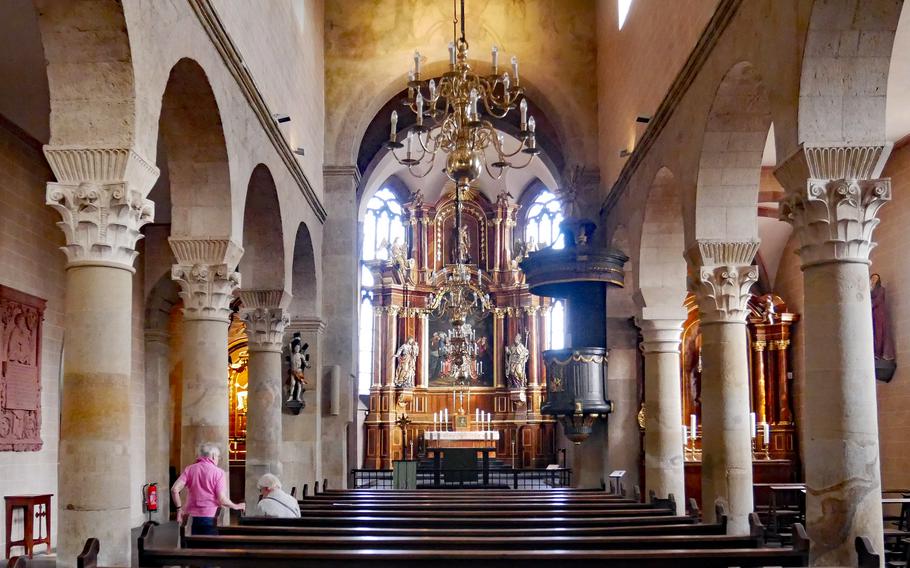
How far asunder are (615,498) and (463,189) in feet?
14.7

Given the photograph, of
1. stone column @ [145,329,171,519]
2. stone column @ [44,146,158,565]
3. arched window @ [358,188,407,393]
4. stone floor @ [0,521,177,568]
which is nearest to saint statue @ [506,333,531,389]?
arched window @ [358,188,407,393]

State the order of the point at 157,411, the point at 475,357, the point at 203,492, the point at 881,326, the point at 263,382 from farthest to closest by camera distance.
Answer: the point at 475,357 → the point at 157,411 → the point at 881,326 → the point at 263,382 → the point at 203,492

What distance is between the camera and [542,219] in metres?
30.6

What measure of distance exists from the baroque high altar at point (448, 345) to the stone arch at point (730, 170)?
16.8 m

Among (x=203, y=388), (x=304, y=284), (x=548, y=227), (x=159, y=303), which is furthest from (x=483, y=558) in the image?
(x=548, y=227)

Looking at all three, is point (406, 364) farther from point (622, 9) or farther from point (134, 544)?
point (134, 544)

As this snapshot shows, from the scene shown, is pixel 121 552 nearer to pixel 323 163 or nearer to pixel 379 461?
pixel 323 163

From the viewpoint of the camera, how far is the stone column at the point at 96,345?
23.0 feet

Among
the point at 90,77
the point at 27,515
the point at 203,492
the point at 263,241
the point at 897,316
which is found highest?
the point at 90,77

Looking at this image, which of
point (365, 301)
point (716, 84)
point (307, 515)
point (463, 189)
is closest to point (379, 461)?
point (365, 301)

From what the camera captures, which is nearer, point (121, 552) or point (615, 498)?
point (121, 552)

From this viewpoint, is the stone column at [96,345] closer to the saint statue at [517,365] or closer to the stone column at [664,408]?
the stone column at [664,408]

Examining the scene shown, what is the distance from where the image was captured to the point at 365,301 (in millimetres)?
29656

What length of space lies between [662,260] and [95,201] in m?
8.89
